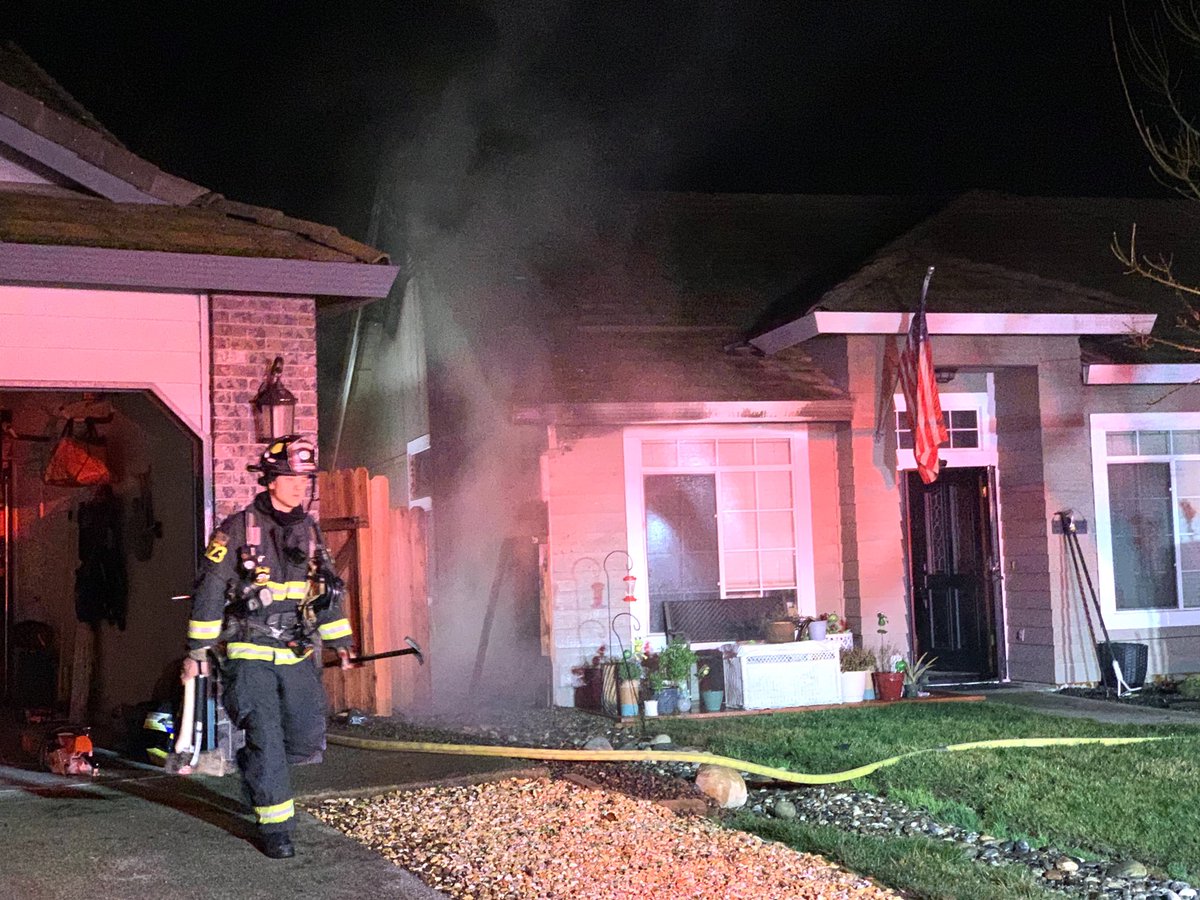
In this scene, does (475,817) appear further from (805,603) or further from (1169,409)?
(1169,409)

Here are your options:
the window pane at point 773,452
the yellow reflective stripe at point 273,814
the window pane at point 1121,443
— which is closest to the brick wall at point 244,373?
the yellow reflective stripe at point 273,814

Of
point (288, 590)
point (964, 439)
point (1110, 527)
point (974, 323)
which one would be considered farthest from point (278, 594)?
point (1110, 527)

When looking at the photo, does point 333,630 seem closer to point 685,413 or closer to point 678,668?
point 678,668

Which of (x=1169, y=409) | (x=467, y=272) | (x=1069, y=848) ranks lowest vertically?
(x=1069, y=848)

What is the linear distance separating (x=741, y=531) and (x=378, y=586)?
3.72m

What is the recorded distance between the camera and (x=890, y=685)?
38.8 ft

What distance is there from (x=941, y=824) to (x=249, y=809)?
3636 mm

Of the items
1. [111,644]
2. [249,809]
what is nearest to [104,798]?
[249,809]

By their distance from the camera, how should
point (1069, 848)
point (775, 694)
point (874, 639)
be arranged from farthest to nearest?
point (874, 639)
point (775, 694)
point (1069, 848)

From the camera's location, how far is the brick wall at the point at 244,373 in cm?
773

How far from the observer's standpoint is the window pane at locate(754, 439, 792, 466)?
12.7 meters

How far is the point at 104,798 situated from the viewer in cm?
700

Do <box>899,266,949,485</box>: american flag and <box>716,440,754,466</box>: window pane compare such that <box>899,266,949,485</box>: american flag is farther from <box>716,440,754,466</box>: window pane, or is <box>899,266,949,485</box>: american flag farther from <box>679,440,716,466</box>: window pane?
<box>679,440,716,466</box>: window pane

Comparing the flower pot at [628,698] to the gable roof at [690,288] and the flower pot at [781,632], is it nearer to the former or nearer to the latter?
the flower pot at [781,632]
